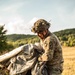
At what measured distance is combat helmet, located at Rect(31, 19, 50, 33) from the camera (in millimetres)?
7812

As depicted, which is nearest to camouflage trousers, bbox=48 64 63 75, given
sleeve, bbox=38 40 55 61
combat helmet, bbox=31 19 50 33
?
sleeve, bbox=38 40 55 61

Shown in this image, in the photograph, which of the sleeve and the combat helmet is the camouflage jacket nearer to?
the sleeve

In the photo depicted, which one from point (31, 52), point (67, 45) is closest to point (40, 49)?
point (31, 52)

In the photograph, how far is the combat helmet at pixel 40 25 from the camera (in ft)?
25.6

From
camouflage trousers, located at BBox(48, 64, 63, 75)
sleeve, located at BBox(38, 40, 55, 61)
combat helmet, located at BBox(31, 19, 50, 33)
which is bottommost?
camouflage trousers, located at BBox(48, 64, 63, 75)

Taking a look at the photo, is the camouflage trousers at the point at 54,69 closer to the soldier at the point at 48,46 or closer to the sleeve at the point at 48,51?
the soldier at the point at 48,46

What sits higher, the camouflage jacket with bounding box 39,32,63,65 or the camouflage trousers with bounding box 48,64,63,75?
the camouflage jacket with bounding box 39,32,63,65

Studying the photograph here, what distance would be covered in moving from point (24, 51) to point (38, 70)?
476 millimetres

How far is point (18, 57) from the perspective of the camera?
7867 mm

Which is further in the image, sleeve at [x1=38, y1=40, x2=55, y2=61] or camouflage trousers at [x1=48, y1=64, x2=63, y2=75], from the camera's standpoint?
camouflage trousers at [x1=48, y1=64, x2=63, y2=75]

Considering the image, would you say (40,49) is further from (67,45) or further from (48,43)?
(67,45)

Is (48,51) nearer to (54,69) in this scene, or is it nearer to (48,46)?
(48,46)

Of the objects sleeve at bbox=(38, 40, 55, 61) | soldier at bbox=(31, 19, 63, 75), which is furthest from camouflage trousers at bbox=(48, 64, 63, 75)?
sleeve at bbox=(38, 40, 55, 61)

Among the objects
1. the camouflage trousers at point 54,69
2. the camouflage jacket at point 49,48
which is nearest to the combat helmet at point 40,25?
the camouflage jacket at point 49,48
